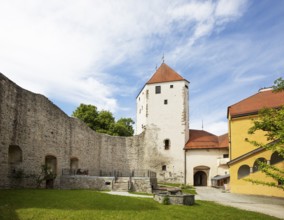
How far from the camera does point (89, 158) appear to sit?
2477 cm

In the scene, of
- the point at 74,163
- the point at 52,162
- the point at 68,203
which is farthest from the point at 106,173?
the point at 68,203

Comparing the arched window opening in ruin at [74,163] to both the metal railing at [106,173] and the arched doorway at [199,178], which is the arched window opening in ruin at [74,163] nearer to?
the metal railing at [106,173]

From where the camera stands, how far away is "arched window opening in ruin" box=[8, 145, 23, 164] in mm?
15752

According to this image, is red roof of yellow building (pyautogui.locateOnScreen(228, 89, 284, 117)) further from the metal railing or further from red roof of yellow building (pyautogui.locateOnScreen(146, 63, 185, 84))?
red roof of yellow building (pyautogui.locateOnScreen(146, 63, 185, 84))

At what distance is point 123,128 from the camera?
120 ft

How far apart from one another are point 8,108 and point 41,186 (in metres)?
5.07

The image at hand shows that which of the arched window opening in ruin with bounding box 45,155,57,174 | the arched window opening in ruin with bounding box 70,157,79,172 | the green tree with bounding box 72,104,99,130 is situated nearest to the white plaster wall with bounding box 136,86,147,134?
the green tree with bounding box 72,104,99,130

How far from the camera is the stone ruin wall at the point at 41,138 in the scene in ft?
48.6

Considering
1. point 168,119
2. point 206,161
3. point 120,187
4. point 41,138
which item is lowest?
point 120,187

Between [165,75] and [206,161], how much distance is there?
32.3ft

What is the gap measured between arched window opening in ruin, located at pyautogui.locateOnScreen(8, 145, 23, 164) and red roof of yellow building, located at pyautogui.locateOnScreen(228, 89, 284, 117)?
581 inches

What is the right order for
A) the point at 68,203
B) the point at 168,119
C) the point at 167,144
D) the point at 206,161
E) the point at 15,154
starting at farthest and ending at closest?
the point at 168,119
the point at 167,144
the point at 206,161
the point at 15,154
the point at 68,203

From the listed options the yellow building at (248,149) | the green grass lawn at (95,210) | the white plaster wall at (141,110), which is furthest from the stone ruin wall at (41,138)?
the yellow building at (248,149)

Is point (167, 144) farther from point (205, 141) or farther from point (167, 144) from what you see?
point (205, 141)
